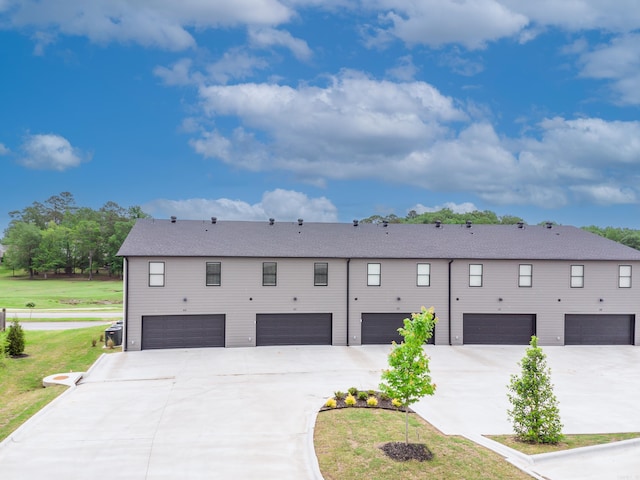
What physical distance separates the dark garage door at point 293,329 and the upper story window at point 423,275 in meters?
5.55

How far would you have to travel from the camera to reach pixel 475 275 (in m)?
27.9

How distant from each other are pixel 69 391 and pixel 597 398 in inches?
746

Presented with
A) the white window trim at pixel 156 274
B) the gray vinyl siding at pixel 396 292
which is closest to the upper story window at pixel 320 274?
the gray vinyl siding at pixel 396 292

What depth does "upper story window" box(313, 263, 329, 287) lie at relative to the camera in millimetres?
27109

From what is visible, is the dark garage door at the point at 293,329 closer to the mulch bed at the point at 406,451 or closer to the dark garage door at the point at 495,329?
the dark garage door at the point at 495,329

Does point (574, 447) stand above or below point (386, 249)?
below

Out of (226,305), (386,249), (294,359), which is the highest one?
(386,249)

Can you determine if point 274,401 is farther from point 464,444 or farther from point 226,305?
point 226,305

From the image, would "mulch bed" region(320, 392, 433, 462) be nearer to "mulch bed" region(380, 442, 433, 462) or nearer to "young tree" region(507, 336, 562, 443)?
"mulch bed" region(380, 442, 433, 462)

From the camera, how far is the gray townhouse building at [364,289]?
26.0m

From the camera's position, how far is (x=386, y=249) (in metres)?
28.2

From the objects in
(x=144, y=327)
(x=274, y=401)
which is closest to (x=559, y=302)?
(x=274, y=401)

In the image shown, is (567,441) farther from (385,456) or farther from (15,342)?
(15,342)

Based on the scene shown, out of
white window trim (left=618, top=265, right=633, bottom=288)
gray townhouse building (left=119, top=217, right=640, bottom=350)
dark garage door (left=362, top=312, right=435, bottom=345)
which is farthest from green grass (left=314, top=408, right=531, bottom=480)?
white window trim (left=618, top=265, right=633, bottom=288)
